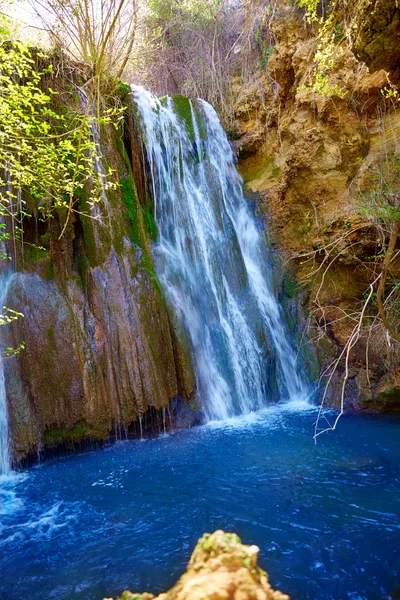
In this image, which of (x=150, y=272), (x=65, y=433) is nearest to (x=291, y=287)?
(x=150, y=272)

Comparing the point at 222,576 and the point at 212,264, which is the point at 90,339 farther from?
the point at 222,576

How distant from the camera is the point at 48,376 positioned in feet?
21.3

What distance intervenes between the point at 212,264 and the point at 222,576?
26.1 feet

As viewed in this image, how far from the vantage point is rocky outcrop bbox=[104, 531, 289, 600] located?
1.40 meters

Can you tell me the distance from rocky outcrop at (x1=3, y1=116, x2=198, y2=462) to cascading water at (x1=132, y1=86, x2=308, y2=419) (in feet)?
2.35

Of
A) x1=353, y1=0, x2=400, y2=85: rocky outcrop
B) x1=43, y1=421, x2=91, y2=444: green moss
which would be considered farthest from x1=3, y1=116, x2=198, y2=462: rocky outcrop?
x1=353, y1=0, x2=400, y2=85: rocky outcrop

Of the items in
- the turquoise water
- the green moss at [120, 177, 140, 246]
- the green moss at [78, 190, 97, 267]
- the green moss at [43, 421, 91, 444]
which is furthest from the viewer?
the green moss at [120, 177, 140, 246]

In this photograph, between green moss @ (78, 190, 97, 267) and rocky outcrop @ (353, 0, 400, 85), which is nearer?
rocky outcrop @ (353, 0, 400, 85)

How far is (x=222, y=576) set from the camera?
146cm

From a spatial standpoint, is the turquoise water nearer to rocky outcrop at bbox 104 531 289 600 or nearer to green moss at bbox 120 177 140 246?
rocky outcrop at bbox 104 531 289 600

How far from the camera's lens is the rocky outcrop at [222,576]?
1.40 m

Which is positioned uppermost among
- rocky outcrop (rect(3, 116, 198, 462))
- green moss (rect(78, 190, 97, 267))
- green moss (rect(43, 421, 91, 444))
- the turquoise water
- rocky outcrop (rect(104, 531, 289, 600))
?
green moss (rect(78, 190, 97, 267))

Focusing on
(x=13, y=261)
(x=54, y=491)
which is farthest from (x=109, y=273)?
(x=54, y=491)

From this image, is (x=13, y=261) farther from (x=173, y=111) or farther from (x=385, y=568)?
(x=385, y=568)
